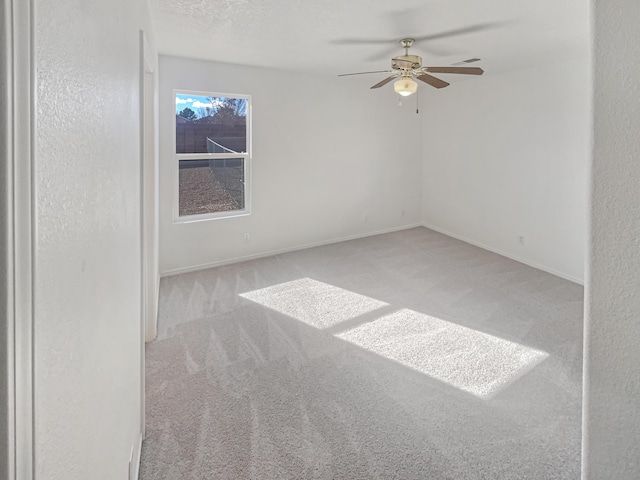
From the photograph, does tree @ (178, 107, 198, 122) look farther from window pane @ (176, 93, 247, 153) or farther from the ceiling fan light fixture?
the ceiling fan light fixture

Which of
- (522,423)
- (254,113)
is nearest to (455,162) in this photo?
(254,113)

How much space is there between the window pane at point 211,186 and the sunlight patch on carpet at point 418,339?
153cm

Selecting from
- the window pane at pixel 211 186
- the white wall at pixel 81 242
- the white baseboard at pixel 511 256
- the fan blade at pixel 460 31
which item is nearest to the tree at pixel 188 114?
the window pane at pixel 211 186

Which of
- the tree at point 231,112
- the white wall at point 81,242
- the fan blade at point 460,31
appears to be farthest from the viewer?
the tree at point 231,112

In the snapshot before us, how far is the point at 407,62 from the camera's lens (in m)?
3.53

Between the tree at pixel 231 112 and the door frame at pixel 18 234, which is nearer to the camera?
the door frame at pixel 18 234

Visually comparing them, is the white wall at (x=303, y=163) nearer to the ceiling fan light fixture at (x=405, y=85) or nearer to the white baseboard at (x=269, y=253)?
the white baseboard at (x=269, y=253)

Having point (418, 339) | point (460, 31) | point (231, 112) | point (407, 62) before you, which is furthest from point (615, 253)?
point (231, 112)

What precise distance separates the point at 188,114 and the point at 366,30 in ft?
7.86

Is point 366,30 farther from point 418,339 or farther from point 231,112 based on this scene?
point 418,339

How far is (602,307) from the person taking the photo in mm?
891

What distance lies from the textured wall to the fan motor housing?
2.84 m

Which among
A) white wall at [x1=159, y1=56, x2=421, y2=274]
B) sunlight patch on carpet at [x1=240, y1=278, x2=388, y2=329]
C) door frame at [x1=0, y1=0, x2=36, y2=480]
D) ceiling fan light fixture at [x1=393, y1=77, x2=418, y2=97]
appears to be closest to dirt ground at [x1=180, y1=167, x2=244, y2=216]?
white wall at [x1=159, y1=56, x2=421, y2=274]

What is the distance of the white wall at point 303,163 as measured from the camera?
479cm
